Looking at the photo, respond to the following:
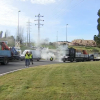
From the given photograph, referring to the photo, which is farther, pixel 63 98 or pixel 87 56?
pixel 87 56

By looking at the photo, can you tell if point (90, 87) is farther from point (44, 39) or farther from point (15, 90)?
point (44, 39)

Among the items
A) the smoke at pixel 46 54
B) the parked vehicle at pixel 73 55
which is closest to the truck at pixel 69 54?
the parked vehicle at pixel 73 55

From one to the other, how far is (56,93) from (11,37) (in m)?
72.5

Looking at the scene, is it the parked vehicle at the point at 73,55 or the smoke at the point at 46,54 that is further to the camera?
the smoke at the point at 46,54

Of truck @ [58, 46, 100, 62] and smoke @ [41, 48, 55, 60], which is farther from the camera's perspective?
smoke @ [41, 48, 55, 60]

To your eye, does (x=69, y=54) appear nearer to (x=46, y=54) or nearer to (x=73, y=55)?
(x=73, y=55)

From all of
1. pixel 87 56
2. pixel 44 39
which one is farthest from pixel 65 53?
pixel 44 39

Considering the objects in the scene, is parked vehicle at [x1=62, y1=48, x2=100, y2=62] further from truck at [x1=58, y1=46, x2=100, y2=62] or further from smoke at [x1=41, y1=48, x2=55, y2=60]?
smoke at [x1=41, y1=48, x2=55, y2=60]

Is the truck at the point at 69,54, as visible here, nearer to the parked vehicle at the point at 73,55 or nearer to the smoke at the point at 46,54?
the parked vehicle at the point at 73,55

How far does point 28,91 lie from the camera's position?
619 centimetres

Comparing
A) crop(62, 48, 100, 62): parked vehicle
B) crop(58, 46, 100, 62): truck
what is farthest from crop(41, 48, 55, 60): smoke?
crop(62, 48, 100, 62): parked vehicle

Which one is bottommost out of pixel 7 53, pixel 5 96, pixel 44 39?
pixel 5 96

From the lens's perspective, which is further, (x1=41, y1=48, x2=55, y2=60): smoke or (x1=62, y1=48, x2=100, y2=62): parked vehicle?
(x1=41, y1=48, x2=55, y2=60): smoke

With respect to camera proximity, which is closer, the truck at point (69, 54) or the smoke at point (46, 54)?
the truck at point (69, 54)
